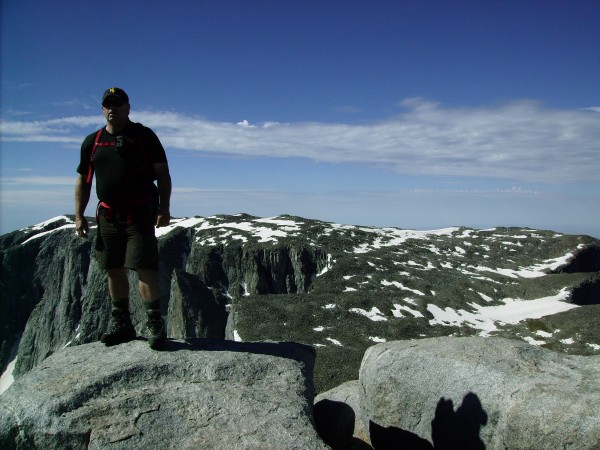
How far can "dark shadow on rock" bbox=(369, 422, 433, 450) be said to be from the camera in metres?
11.7

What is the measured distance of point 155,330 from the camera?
32.5 ft

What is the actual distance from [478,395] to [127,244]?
8.86 meters

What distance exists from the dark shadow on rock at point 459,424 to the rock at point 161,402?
3.74 meters

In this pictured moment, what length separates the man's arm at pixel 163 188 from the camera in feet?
33.3

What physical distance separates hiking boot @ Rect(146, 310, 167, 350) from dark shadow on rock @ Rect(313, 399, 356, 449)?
16.5 feet

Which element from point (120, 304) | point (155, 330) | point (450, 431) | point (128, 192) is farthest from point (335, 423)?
point (128, 192)

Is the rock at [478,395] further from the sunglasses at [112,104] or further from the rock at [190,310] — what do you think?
the rock at [190,310]

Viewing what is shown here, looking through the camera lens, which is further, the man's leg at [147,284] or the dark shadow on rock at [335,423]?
the dark shadow on rock at [335,423]

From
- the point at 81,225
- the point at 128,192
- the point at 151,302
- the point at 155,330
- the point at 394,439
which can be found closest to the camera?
the point at 155,330

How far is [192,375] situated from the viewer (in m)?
8.79

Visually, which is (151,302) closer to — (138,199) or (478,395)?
(138,199)

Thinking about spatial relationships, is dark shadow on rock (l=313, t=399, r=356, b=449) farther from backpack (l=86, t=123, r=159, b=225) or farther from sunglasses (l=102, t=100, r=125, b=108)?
sunglasses (l=102, t=100, r=125, b=108)

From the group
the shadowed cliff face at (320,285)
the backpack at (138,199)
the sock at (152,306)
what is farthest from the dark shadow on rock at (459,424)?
the shadowed cliff face at (320,285)

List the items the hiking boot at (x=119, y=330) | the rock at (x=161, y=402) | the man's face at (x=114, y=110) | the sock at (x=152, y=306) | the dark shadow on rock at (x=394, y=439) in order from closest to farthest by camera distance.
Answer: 1. the rock at (x=161, y=402)
2. the man's face at (x=114, y=110)
3. the sock at (x=152, y=306)
4. the hiking boot at (x=119, y=330)
5. the dark shadow on rock at (x=394, y=439)
